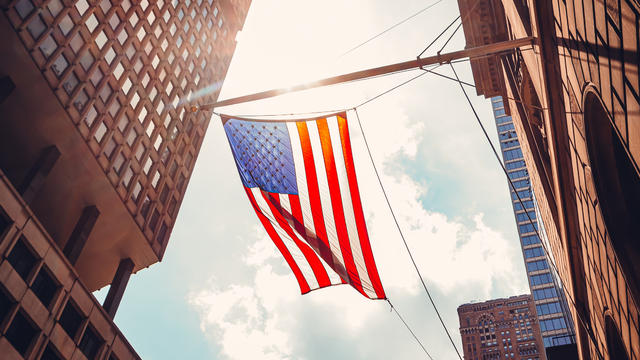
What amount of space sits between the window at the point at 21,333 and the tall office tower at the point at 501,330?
116 meters

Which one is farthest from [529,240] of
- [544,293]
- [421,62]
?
[421,62]

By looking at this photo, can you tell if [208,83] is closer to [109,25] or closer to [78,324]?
[109,25]

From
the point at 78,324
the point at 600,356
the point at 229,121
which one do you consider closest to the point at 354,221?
the point at 229,121

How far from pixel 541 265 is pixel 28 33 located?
93939mm

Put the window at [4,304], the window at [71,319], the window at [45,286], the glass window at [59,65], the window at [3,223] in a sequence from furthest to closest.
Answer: the glass window at [59,65], the window at [71,319], the window at [45,286], the window at [3,223], the window at [4,304]

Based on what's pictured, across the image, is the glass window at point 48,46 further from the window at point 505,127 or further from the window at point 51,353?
the window at point 505,127

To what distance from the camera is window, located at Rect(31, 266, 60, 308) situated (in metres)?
23.0

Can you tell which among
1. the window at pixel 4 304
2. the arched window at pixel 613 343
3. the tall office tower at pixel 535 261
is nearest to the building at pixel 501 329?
the tall office tower at pixel 535 261

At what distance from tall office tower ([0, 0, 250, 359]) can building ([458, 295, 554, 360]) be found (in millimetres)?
104710

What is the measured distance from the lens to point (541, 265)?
296ft

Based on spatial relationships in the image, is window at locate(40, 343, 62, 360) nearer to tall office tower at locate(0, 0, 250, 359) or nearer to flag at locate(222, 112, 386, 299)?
tall office tower at locate(0, 0, 250, 359)

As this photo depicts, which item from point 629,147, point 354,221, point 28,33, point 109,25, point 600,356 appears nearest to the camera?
point 629,147

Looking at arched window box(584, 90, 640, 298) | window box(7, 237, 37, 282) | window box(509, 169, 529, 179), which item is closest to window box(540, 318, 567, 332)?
window box(509, 169, 529, 179)

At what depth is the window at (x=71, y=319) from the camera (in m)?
24.6
